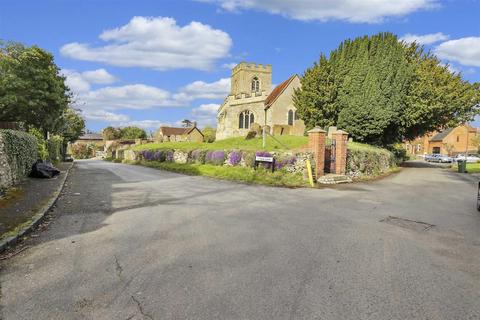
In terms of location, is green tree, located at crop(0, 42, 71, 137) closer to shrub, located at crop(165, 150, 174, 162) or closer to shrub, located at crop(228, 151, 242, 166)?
shrub, located at crop(165, 150, 174, 162)

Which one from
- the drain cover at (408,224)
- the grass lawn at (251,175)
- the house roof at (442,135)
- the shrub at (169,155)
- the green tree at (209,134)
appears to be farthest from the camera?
the house roof at (442,135)

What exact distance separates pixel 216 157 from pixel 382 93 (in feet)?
45.2

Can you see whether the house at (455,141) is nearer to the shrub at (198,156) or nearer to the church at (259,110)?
the church at (259,110)

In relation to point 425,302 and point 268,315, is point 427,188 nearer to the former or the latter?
point 425,302

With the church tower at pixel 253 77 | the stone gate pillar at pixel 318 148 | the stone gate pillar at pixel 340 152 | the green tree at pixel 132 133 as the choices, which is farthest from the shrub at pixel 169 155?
the green tree at pixel 132 133

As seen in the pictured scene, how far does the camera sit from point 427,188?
50.9 feet

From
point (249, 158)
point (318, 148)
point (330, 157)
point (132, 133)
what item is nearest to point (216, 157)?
point (249, 158)

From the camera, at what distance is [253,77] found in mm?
61188

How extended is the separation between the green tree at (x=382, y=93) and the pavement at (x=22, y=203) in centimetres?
2195

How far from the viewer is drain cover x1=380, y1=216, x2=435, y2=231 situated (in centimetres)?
781

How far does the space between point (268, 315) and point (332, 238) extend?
134 inches

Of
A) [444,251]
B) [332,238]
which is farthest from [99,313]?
[444,251]

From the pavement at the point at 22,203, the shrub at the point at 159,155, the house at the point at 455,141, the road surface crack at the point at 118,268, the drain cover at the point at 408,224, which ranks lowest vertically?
the drain cover at the point at 408,224

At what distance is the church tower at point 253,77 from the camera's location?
60.3 metres
